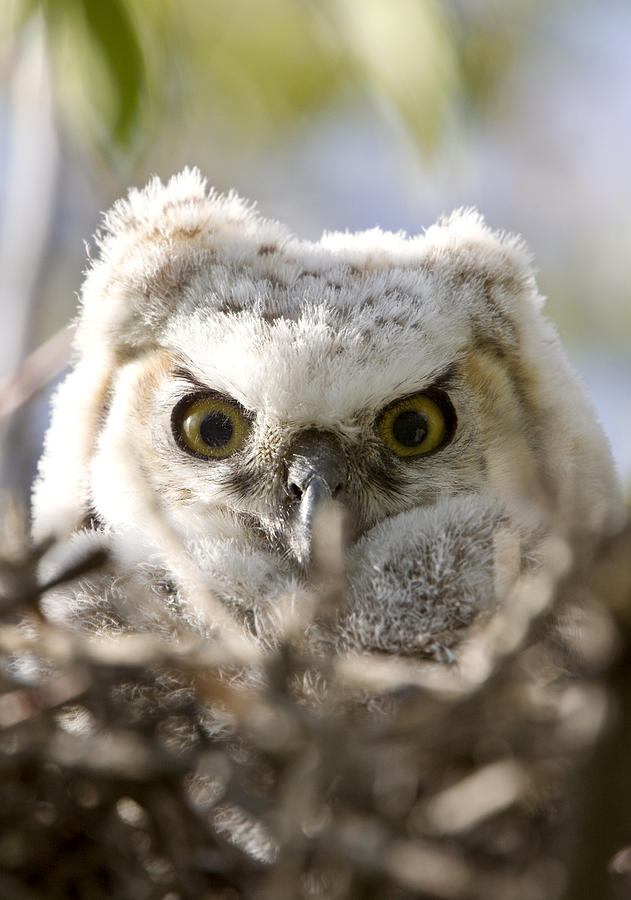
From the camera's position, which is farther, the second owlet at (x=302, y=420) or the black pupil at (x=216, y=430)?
the black pupil at (x=216, y=430)

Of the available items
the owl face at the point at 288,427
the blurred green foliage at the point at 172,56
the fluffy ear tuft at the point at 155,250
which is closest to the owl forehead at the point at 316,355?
the owl face at the point at 288,427

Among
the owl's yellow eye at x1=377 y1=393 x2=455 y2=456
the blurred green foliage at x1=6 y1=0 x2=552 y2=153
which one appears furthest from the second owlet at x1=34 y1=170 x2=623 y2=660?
the blurred green foliage at x1=6 y1=0 x2=552 y2=153

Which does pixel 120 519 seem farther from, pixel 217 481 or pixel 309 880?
pixel 309 880

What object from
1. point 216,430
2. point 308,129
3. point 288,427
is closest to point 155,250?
point 216,430

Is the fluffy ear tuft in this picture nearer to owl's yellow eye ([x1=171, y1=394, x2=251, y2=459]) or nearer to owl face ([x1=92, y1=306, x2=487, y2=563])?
owl face ([x1=92, y1=306, x2=487, y2=563])

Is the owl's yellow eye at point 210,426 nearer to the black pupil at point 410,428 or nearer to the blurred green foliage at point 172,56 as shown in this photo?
the black pupil at point 410,428

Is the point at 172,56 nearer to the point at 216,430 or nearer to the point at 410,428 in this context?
the point at 216,430

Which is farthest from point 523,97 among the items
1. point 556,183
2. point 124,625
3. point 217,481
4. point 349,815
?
point 349,815
